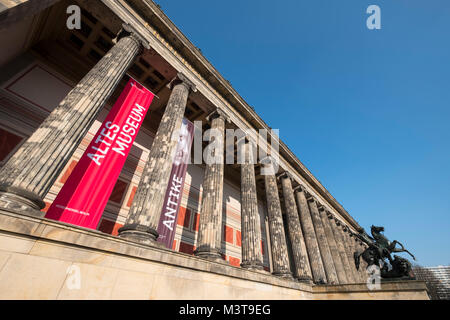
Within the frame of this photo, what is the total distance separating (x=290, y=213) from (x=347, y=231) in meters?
15.6

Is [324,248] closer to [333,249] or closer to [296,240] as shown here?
[333,249]

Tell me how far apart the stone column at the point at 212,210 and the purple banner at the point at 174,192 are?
1100mm

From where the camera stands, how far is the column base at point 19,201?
350cm

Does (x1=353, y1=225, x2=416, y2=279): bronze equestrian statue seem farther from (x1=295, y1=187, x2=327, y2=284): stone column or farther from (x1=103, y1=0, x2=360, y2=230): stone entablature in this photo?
(x1=103, y1=0, x2=360, y2=230): stone entablature

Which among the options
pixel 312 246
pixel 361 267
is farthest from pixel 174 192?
pixel 361 267

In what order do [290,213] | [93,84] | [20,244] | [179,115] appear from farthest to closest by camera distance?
[290,213]
[179,115]
[93,84]
[20,244]

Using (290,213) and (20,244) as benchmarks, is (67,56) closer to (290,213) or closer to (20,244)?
(20,244)

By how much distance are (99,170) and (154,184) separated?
1669mm

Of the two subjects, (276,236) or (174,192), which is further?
(276,236)

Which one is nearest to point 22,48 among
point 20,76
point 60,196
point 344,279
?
point 20,76

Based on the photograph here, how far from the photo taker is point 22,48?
8.71 m

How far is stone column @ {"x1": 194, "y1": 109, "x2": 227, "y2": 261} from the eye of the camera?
7137 millimetres

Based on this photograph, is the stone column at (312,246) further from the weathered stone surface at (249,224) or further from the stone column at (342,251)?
the weathered stone surface at (249,224)

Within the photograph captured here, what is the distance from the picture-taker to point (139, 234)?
516cm
